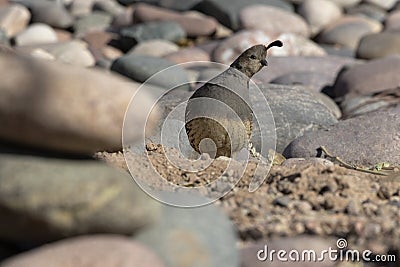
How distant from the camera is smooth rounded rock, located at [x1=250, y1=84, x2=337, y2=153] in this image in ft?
24.3

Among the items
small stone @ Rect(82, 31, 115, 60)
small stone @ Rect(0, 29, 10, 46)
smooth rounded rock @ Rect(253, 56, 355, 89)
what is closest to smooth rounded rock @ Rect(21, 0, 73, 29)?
small stone @ Rect(82, 31, 115, 60)

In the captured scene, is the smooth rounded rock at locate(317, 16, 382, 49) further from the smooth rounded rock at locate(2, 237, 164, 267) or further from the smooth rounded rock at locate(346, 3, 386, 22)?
the smooth rounded rock at locate(2, 237, 164, 267)

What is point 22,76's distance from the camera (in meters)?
3.04

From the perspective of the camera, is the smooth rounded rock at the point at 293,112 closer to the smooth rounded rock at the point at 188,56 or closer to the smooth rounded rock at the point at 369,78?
A: the smooth rounded rock at the point at 369,78

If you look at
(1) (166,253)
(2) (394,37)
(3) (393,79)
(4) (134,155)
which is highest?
(1) (166,253)

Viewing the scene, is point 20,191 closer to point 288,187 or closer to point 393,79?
point 288,187

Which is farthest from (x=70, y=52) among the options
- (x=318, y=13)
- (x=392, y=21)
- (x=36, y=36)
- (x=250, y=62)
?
(x=250, y=62)

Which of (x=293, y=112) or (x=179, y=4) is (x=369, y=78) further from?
(x=179, y=4)

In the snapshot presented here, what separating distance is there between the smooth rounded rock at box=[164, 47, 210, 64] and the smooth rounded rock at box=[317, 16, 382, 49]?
11.3 feet

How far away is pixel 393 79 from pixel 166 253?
299 inches

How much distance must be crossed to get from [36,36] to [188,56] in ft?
11.5

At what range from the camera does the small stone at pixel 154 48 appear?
45.6ft

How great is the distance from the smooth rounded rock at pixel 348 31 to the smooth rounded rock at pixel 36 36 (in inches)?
214

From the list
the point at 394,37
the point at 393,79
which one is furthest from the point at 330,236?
the point at 394,37
